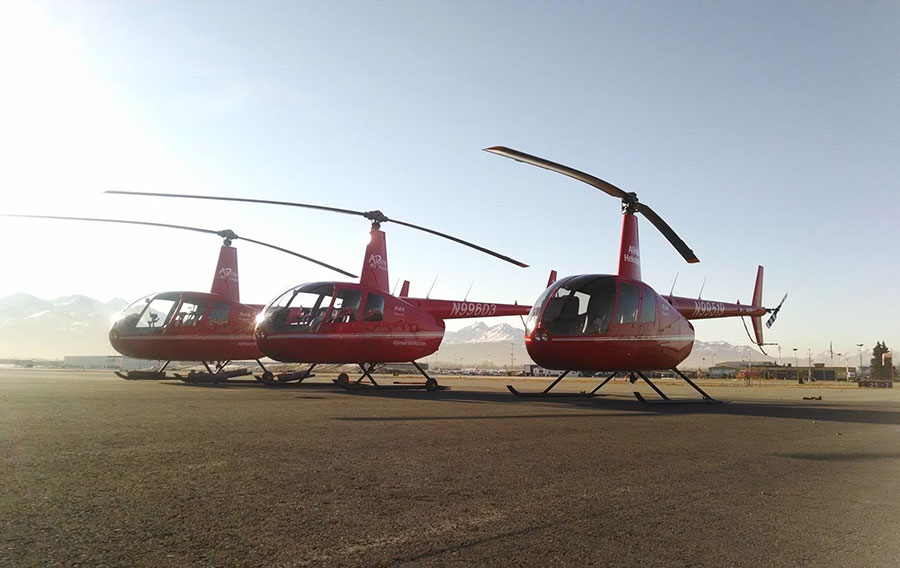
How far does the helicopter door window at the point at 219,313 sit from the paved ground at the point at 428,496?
52.0ft

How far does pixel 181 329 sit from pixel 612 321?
17.5m

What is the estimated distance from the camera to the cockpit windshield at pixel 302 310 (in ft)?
62.0

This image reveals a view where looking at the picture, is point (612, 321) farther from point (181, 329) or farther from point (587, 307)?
point (181, 329)

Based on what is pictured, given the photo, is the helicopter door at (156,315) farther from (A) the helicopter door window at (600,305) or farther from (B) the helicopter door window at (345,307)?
(A) the helicopter door window at (600,305)

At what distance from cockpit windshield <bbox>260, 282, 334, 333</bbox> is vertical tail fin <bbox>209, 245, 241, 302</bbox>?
7.02 m

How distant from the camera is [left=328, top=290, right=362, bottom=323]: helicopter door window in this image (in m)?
19.1

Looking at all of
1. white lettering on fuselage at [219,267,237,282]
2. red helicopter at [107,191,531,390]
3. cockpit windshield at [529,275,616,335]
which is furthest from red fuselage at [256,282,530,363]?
white lettering on fuselage at [219,267,237,282]

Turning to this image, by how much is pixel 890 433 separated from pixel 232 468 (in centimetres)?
1082

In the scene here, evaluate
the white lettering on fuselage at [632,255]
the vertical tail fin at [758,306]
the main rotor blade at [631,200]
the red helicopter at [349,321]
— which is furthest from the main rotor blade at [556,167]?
the vertical tail fin at [758,306]

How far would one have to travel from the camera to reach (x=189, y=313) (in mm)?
23562

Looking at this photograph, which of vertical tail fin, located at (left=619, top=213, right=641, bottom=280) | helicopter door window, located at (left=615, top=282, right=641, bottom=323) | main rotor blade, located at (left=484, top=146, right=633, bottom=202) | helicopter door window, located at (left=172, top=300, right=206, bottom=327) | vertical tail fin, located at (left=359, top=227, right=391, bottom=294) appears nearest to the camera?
main rotor blade, located at (left=484, top=146, right=633, bottom=202)

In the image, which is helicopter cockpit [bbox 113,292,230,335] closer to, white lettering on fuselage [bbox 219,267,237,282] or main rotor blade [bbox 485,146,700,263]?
white lettering on fuselage [bbox 219,267,237,282]

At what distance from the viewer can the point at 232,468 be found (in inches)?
202

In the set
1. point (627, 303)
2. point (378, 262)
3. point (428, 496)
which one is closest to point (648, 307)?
point (627, 303)
